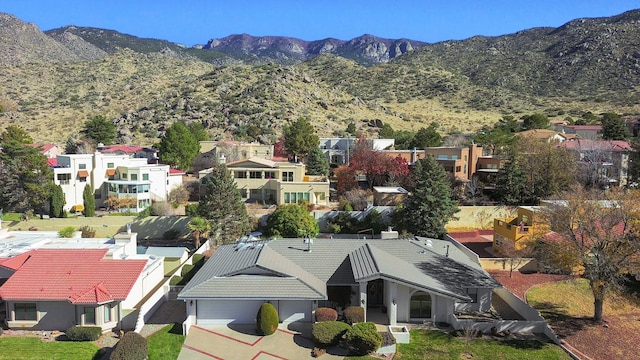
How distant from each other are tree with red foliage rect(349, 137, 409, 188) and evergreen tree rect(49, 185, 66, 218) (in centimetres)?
3193

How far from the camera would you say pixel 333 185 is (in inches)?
2395

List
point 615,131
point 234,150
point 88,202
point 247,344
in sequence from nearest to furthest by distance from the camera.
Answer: point 247,344 < point 88,202 < point 234,150 < point 615,131

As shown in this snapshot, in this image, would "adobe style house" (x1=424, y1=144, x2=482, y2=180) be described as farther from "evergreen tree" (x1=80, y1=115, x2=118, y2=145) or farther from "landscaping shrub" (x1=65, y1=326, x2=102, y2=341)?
"evergreen tree" (x1=80, y1=115, x2=118, y2=145)

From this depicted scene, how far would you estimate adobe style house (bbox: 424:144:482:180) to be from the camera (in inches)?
2344

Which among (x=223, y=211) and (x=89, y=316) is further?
(x=223, y=211)

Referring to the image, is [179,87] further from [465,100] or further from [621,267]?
[621,267]

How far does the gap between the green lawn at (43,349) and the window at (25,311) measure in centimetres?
155

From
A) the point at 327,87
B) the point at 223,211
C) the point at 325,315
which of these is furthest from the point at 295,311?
the point at 327,87

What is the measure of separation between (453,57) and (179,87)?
9245 cm

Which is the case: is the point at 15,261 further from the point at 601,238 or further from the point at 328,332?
the point at 601,238

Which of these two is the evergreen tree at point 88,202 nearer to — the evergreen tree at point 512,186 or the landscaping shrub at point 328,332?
the landscaping shrub at point 328,332

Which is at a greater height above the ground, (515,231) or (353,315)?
(515,231)

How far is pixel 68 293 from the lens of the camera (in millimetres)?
26047

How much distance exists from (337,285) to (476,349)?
848 centimetres
